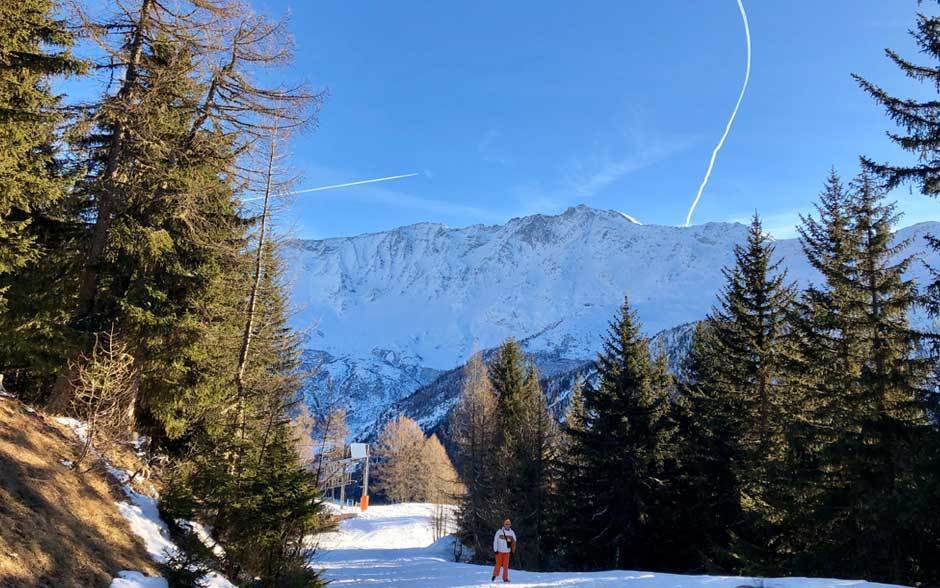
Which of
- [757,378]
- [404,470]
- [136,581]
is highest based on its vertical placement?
[757,378]

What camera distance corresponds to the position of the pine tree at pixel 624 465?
853 inches

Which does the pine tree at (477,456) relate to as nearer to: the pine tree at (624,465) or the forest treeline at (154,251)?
the pine tree at (624,465)

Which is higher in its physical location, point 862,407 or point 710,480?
point 862,407

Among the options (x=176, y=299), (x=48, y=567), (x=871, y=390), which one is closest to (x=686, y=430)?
(x=871, y=390)

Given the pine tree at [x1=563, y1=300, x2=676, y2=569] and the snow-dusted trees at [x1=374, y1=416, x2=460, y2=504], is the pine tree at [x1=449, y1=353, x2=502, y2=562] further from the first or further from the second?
the snow-dusted trees at [x1=374, y1=416, x2=460, y2=504]

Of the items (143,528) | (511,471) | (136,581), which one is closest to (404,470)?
(511,471)

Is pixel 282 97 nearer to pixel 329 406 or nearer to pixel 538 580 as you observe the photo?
pixel 329 406

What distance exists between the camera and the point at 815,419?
51.2ft

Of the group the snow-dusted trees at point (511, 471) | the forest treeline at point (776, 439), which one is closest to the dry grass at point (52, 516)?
the forest treeline at point (776, 439)

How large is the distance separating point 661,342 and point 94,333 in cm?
2946

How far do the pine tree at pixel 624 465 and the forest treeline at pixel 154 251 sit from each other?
13170 mm

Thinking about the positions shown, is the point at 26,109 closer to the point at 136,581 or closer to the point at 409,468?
the point at 136,581

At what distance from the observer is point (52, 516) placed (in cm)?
760

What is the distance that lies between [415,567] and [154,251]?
15689mm
